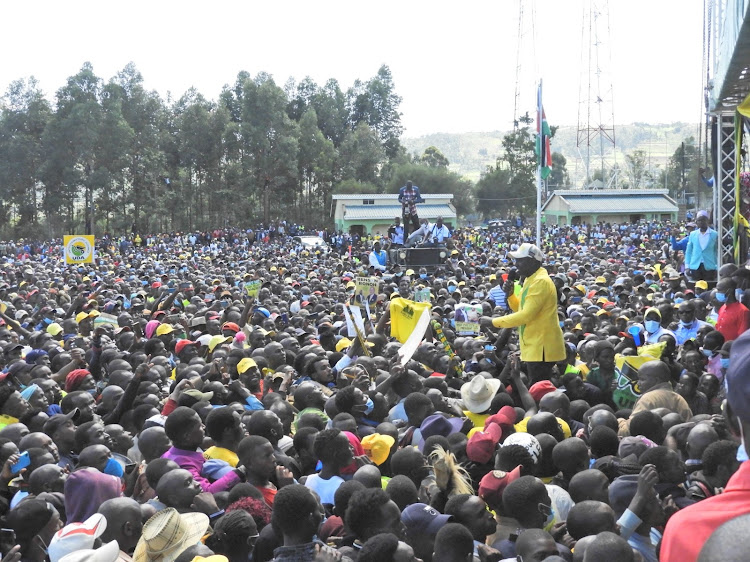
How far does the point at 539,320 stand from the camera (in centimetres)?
679

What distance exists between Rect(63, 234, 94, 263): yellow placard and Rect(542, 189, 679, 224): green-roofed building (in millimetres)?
45983

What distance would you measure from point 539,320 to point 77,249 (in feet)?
53.0

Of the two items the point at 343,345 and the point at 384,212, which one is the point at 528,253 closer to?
the point at 343,345

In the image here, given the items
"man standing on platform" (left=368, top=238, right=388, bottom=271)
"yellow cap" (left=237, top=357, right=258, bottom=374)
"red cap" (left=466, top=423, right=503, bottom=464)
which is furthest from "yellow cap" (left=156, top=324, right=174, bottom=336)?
"man standing on platform" (left=368, top=238, right=388, bottom=271)

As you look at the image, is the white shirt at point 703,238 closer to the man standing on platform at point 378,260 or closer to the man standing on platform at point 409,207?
the man standing on platform at point 378,260

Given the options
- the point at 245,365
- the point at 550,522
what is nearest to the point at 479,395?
the point at 550,522

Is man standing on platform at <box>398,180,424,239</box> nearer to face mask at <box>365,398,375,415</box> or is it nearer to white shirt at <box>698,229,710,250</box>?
white shirt at <box>698,229,710,250</box>

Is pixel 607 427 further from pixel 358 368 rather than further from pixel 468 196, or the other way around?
pixel 468 196

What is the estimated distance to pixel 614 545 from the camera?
2.99 meters

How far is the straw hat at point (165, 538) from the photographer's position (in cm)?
345

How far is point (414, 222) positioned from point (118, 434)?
64.1 ft

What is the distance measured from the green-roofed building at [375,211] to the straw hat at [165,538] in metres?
51.3

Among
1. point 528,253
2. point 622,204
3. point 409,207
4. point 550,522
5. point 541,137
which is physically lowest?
point 550,522

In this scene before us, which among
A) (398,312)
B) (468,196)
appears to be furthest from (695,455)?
(468,196)
